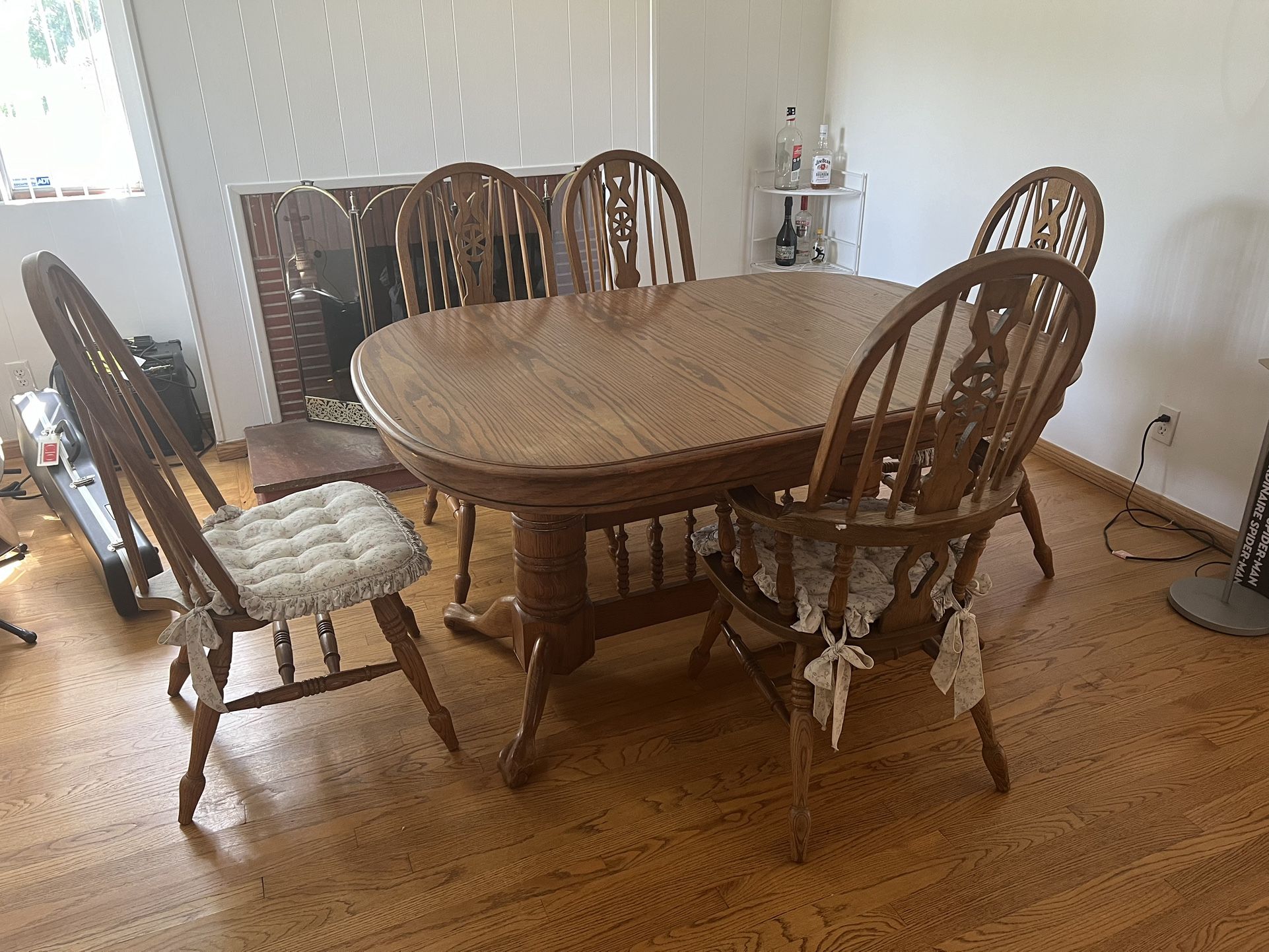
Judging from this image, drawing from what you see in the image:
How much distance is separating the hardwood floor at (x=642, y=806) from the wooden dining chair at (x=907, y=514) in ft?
0.50

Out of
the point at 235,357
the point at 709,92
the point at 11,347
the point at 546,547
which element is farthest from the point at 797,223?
the point at 11,347

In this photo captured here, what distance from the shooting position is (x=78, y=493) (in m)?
2.43

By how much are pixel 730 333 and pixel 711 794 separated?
3.05ft

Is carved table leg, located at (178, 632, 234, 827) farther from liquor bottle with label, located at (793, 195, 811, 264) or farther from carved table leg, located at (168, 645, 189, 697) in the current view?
liquor bottle with label, located at (793, 195, 811, 264)

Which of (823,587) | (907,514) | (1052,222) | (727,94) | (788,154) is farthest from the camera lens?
(788,154)

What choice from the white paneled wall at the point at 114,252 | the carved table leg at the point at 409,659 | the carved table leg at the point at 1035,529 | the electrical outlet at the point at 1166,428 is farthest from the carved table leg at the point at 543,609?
the white paneled wall at the point at 114,252

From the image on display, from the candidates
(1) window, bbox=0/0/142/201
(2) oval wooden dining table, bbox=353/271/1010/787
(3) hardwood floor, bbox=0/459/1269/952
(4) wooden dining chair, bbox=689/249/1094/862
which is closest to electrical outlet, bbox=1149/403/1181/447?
(3) hardwood floor, bbox=0/459/1269/952

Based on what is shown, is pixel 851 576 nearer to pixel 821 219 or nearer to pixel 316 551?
pixel 316 551

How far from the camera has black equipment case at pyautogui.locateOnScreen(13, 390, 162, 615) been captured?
2.22 m

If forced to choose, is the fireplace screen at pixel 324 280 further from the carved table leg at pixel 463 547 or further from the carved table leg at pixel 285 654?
the carved table leg at pixel 285 654

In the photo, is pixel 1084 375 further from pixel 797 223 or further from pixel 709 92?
pixel 709 92

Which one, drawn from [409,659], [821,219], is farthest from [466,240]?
[821,219]

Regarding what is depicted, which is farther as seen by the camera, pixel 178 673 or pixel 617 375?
pixel 178 673

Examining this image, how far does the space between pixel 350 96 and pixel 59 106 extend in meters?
0.94
